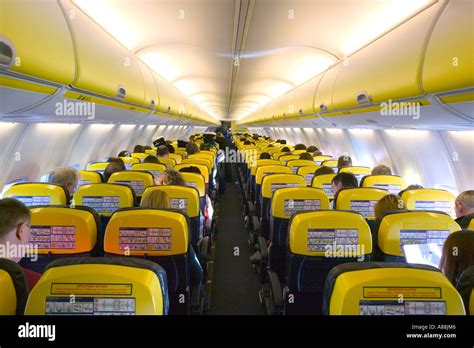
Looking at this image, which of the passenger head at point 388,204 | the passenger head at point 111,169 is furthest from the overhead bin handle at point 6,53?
the passenger head at point 111,169

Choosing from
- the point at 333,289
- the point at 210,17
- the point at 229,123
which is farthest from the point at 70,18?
the point at 229,123

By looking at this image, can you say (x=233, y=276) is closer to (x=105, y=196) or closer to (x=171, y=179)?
(x=171, y=179)

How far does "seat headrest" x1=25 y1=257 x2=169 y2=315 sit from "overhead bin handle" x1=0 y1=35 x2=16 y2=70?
4.18 feet

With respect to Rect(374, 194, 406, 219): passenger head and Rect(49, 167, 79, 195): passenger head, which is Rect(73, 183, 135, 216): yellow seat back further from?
Rect(374, 194, 406, 219): passenger head

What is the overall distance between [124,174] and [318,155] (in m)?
6.60

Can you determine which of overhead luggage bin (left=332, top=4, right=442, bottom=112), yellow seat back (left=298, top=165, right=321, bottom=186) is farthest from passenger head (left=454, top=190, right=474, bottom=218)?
yellow seat back (left=298, top=165, right=321, bottom=186)

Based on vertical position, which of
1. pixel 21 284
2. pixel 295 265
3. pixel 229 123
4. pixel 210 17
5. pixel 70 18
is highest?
pixel 229 123

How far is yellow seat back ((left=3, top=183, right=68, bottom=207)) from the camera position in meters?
4.39

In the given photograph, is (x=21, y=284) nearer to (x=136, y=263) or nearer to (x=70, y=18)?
(x=136, y=263)

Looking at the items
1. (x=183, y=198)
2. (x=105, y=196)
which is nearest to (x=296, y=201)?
(x=183, y=198)

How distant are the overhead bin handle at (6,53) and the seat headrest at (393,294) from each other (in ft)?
6.91

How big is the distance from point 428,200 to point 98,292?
388 cm

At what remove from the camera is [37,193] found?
4453mm

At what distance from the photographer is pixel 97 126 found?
409 inches
